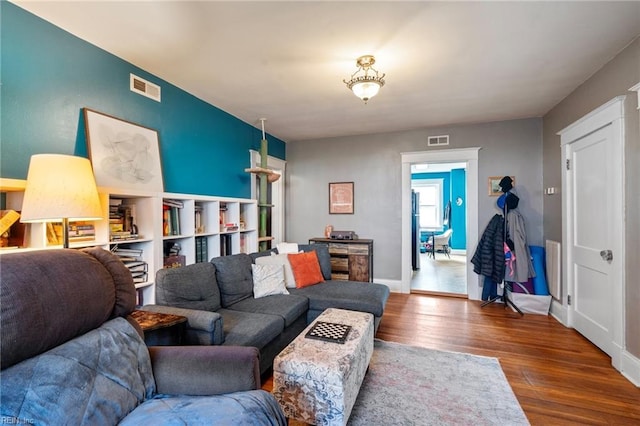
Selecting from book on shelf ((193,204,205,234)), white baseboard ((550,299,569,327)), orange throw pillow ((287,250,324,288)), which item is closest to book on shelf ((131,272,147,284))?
book on shelf ((193,204,205,234))

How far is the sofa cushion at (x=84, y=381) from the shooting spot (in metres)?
0.89

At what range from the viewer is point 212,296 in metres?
2.46

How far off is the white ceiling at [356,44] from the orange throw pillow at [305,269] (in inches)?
71.1

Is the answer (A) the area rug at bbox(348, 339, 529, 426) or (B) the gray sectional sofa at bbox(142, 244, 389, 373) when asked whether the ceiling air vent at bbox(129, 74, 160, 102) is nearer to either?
(B) the gray sectional sofa at bbox(142, 244, 389, 373)

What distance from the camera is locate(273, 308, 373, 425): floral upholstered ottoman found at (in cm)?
151

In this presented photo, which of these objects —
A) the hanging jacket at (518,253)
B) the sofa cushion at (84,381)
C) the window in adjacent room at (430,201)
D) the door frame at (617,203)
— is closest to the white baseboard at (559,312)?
the hanging jacket at (518,253)

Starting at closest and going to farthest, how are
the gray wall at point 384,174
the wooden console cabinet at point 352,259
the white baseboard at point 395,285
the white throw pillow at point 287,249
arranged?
the white throw pillow at point 287,249 → the gray wall at point 384,174 → the wooden console cabinet at point 352,259 → the white baseboard at point 395,285

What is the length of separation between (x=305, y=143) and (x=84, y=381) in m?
4.63

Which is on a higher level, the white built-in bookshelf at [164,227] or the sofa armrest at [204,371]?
the white built-in bookshelf at [164,227]

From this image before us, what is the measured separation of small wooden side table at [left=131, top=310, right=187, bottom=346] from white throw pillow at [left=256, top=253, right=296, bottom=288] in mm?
1227

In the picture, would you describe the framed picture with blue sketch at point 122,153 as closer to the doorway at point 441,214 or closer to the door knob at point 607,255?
the door knob at point 607,255

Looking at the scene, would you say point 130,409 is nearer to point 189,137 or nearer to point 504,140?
point 189,137

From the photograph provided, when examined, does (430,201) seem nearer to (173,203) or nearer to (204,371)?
(173,203)

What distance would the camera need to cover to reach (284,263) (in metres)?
3.18
